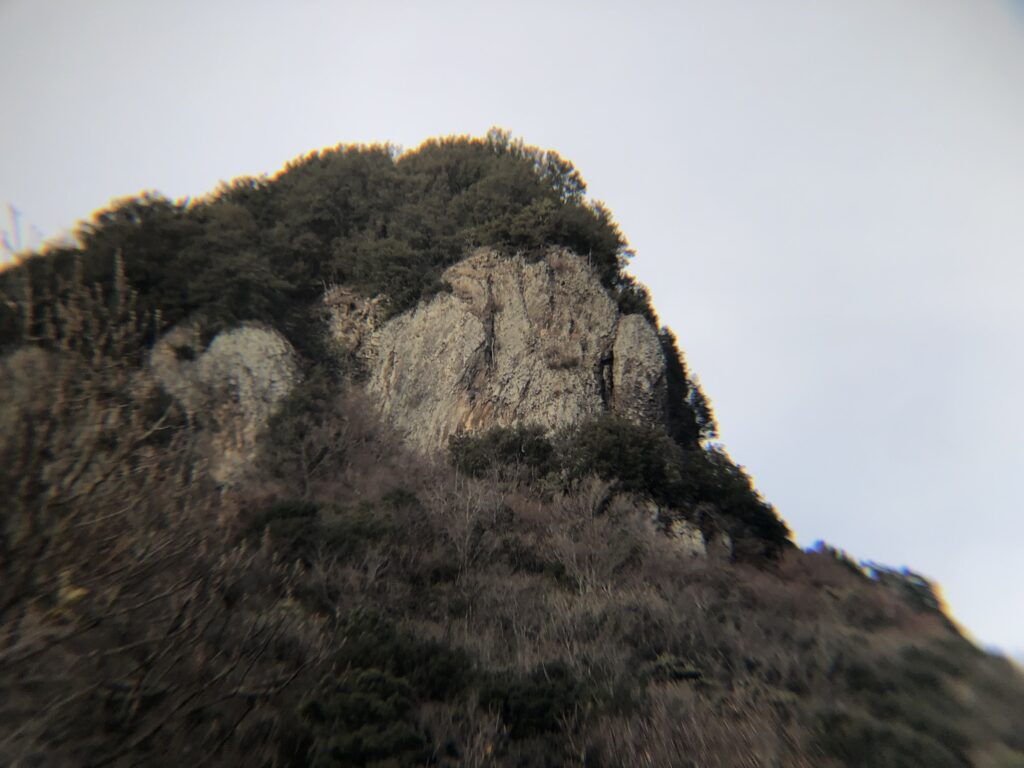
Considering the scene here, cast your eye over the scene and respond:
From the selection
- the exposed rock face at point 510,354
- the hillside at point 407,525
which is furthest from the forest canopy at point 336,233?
the exposed rock face at point 510,354

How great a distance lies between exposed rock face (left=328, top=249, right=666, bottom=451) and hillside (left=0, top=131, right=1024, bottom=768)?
126 millimetres

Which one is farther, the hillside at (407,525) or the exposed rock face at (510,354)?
the exposed rock face at (510,354)

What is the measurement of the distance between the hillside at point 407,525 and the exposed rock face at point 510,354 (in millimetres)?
126

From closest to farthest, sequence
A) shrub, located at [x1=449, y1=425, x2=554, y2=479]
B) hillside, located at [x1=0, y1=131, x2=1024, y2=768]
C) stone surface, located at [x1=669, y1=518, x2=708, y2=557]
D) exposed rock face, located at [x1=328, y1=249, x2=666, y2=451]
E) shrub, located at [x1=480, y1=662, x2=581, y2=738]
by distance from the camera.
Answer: hillside, located at [x1=0, y1=131, x2=1024, y2=768], shrub, located at [x1=480, y1=662, x2=581, y2=738], stone surface, located at [x1=669, y1=518, x2=708, y2=557], shrub, located at [x1=449, y1=425, x2=554, y2=479], exposed rock face, located at [x1=328, y1=249, x2=666, y2=451]

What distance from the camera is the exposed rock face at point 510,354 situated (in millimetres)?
21812

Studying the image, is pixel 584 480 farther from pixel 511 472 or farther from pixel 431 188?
pixel 431 188

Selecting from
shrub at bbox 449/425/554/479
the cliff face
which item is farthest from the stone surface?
the cliff face

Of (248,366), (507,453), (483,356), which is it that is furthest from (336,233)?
(507,453)

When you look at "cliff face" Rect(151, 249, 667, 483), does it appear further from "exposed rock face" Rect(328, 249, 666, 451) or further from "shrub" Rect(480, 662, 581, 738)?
"shrub" Rect(480, 662, 581, 738)

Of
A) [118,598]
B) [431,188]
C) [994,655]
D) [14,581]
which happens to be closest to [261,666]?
[118,598]

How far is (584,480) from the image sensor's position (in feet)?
59.5

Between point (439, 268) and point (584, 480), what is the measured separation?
12453 millimetres

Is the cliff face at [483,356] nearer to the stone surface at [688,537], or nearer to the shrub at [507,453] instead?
the shrub at [507,453]

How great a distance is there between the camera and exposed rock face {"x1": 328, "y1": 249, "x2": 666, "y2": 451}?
21.8 metres
